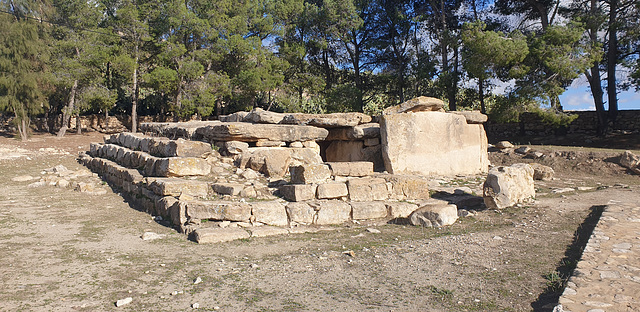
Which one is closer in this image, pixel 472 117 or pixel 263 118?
pixel 263 118

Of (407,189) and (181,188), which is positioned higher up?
(181,188)

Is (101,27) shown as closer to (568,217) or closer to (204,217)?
(204,217)

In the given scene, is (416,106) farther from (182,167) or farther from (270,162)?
(182,167)

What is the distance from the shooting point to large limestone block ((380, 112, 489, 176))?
32.8 feet

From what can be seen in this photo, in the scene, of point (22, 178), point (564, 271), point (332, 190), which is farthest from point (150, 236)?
point (22, 178)

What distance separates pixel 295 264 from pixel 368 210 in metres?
2.50

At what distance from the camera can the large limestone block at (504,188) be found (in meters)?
7.37

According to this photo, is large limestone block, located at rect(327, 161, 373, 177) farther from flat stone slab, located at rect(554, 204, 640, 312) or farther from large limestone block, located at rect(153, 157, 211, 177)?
flat stone slab, located at rect(554, 204, 640, 312)

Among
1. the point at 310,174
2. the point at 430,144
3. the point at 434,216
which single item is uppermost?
the point at 430,144

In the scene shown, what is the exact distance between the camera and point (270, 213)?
6441mm

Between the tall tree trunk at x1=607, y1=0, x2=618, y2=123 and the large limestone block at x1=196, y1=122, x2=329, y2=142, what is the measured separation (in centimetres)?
1402

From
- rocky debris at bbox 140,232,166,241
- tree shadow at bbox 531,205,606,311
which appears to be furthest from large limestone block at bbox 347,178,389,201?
rocky debris at bbox 140,232,166,241

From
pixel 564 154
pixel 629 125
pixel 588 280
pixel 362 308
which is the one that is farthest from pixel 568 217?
pixel 629 125

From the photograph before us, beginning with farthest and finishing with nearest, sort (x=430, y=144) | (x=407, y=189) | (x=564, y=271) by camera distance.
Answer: (x=430, y=144), (x=407, y=189), (x=564, y=271)
